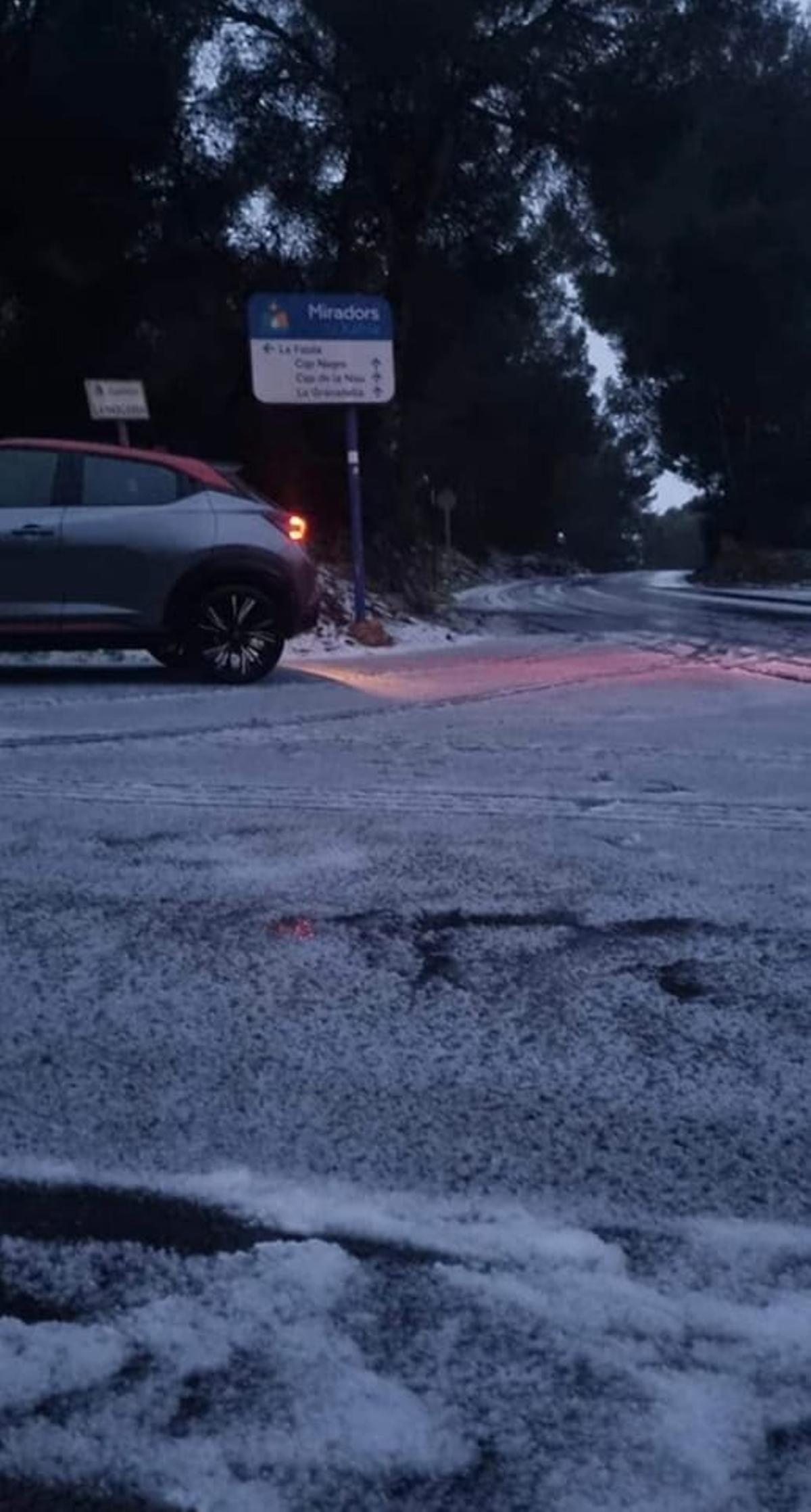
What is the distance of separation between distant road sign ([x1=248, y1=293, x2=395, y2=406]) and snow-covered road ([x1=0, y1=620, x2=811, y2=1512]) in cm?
925

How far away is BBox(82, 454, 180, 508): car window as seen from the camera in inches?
443

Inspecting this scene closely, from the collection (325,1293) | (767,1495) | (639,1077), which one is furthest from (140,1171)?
(767,1495)

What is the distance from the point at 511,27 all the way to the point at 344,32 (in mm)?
1975

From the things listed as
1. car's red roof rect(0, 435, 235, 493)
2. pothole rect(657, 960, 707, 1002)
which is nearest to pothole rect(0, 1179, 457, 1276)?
pothole rect(657, 960, 707, 1002)

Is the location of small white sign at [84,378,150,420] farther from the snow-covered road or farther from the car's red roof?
the snow-covered road

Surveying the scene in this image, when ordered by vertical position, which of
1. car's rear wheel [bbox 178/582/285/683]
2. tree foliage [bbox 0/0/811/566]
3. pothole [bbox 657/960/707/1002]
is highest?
tree foliage [bbox 0/0/811/566]

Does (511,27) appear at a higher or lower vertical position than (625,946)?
higher

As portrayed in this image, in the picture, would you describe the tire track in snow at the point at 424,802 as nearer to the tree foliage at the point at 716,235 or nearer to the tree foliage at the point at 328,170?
the tree foliage at the point at 328,170

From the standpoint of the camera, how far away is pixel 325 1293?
2.85m

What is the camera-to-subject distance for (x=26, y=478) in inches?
440

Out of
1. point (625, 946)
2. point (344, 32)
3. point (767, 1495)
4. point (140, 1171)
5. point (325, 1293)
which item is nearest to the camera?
point (767, 1495)

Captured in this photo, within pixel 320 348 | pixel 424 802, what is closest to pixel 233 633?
pixel 424 802

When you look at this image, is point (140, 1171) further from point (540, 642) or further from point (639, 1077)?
point (540, 642)

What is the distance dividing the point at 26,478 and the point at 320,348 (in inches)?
202
